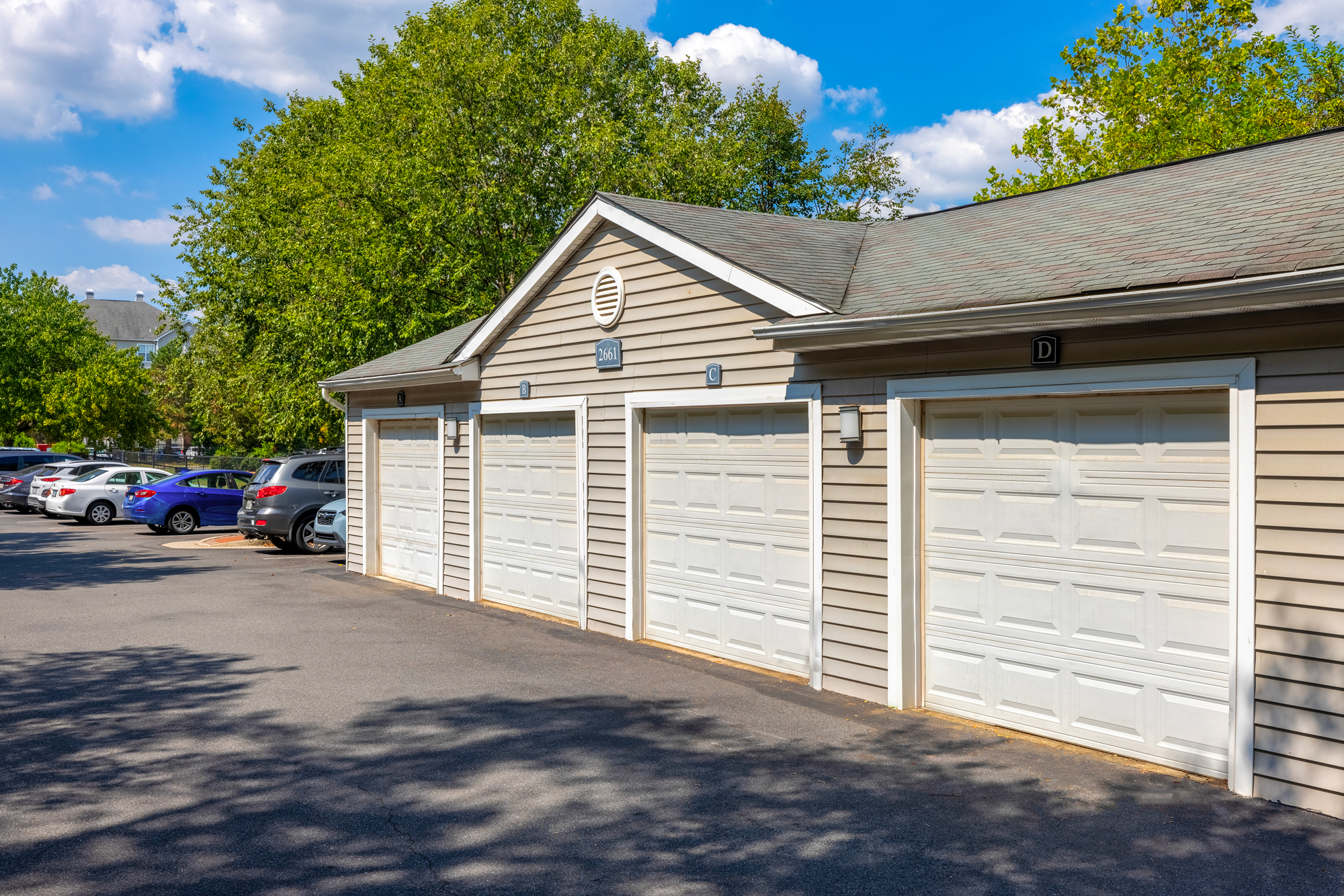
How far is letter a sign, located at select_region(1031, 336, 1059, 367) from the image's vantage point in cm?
638

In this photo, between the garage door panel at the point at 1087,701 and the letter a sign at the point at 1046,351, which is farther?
the letter a sign at the point at 1046,351

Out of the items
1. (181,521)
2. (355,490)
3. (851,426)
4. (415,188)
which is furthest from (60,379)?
(851,426)

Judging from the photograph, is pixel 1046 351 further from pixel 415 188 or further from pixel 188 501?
pixel 188 501

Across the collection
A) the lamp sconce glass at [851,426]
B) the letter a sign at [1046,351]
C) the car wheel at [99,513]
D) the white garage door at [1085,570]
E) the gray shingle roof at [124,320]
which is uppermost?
the gray shingle roof at [124,320]

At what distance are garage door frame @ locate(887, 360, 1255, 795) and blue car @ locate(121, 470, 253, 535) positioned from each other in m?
18.5

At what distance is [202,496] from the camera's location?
75.8 feet

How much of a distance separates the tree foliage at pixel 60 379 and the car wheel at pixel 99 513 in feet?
76.1

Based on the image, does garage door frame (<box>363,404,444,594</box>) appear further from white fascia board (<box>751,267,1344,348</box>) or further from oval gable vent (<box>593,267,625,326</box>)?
white fascia board (<box>751,267,1344,348</box>)

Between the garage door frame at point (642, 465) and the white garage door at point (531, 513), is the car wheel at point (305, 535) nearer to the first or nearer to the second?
the white garage door at point (531, 513)

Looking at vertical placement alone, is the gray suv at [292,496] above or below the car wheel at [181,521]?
above

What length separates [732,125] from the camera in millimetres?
36031

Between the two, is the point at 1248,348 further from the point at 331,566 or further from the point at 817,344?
the point at 331,566

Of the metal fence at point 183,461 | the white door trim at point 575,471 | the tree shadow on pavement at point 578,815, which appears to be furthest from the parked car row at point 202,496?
the metal fence at point 183,461

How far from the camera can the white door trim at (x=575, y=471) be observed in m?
10.7
